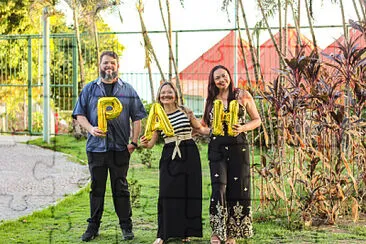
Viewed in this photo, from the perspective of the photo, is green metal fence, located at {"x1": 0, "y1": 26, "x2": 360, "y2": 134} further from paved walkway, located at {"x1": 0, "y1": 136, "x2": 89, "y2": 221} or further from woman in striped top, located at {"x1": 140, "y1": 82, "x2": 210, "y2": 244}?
woman in striped top, located at {"x1": 140, "y1": 82, "x2": 210, "y2": 244}

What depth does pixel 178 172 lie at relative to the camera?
477 centimetres

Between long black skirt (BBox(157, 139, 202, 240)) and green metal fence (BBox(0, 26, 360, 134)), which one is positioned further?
green metal fence (BBox(0, 26, 360, 134))

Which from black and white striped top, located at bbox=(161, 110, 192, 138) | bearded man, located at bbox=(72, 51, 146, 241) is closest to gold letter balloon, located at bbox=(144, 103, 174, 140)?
black and white striped top, located at bbox=(161, 110, 192, 138)

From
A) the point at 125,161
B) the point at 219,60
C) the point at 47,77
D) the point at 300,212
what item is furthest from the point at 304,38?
the point at 125,161

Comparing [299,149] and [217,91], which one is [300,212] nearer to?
[299,149]

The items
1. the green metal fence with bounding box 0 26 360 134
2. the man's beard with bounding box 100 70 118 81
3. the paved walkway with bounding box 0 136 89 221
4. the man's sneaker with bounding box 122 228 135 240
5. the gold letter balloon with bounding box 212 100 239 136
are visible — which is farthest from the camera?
the green metal fence with bounding box 0 26 360 134

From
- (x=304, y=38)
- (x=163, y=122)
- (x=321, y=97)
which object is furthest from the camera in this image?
(x=304, y=38)

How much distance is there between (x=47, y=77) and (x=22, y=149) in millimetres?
1370

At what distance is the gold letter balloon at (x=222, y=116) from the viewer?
15.3 feet

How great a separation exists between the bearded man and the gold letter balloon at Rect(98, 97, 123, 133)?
0.09 ft

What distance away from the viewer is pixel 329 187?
545 centimetres

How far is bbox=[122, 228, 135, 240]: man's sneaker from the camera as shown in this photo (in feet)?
16.5

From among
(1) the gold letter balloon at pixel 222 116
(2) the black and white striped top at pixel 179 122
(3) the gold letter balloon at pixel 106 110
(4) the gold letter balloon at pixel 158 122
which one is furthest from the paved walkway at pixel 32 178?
(1) the gold letter balloon at pixel 222 116

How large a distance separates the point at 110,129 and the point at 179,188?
0.64 m
